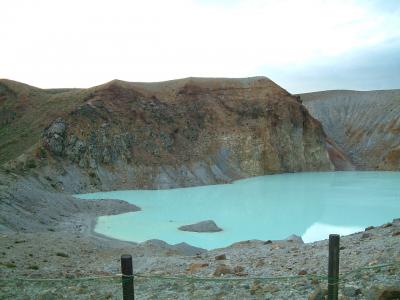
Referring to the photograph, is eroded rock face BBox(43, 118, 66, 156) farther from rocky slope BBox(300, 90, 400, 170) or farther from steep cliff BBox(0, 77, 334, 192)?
rocky slope BBox(300, 90, 400, 170)

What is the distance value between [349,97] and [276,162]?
2637 centimetres

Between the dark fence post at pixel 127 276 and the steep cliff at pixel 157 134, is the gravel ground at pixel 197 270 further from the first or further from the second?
the steep cliff at pixel 157 134

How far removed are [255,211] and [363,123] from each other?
4025 cm

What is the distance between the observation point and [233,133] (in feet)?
142

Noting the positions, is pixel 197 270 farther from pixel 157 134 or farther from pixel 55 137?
pixel 157 134

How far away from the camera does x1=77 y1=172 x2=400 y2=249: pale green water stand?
16.4 m

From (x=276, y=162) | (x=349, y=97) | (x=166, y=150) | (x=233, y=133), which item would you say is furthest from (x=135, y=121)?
(x=349, y=97)

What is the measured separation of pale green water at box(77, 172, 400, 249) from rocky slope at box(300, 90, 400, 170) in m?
17.4

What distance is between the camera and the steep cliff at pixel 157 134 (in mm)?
32688

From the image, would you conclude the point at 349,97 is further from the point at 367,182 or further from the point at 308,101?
the point at 367,182

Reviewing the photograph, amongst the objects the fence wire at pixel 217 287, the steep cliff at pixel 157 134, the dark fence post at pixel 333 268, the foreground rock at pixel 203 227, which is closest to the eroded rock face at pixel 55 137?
the steep cliff at pixel 157 134

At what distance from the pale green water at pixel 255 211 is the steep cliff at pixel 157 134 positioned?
383 centimetres

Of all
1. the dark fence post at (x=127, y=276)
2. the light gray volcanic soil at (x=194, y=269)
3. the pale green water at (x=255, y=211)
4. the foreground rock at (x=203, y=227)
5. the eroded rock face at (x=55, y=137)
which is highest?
the eroded rock face at (x=55, y=137)

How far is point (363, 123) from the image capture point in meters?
56.4
